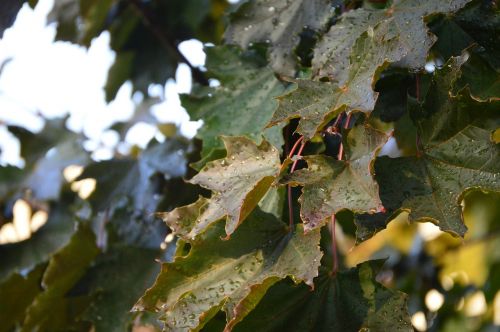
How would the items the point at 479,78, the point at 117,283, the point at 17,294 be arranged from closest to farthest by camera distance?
the point at 479,78
the point at 117,283
the point at 17,294

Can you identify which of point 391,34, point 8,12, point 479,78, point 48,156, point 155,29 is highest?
point 8,12

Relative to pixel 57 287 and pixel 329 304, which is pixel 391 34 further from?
pixel 57 287

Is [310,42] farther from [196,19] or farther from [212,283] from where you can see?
[196,19]

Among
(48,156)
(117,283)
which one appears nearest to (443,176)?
(117,283)

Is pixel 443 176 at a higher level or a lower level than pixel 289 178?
lower

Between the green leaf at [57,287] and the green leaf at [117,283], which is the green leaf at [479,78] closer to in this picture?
the green leaf at [117,283]

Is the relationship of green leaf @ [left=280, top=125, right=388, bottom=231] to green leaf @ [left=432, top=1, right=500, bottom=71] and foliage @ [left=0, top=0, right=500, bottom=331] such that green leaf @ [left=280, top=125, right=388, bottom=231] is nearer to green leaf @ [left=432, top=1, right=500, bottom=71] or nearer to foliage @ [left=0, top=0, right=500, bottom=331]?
foliage @ [left=0, top=0, right=500, bottom=331]

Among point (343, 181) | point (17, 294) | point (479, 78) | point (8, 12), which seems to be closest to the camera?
point (343, 181)

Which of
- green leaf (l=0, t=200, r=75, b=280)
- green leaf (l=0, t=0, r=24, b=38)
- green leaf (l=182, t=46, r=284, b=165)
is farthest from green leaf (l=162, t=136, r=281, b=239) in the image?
green leaf (l=0, t=200, r=75, b=280)
